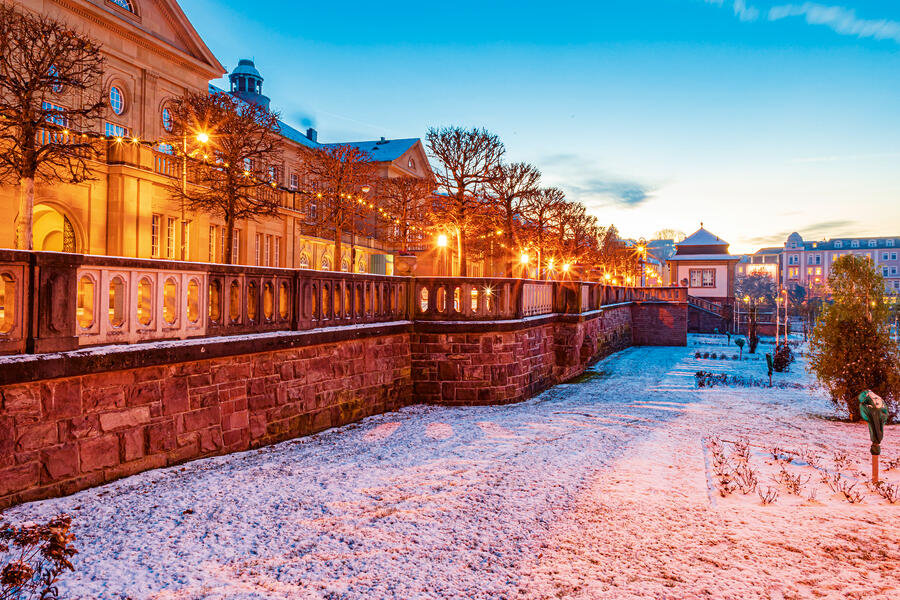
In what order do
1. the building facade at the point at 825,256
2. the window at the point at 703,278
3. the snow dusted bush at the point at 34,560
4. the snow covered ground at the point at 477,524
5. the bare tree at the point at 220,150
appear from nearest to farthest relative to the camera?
the snow dusted bush at the point at 34,560, the snow covered ground at the point at 477,524, the bare tree at the point at 220,150, the window at the point at 703,278, the building facade at the point at 825,256

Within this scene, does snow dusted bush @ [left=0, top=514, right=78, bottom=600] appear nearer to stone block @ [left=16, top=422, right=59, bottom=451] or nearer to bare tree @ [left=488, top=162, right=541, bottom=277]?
stone block @ [left=16, top=422, right=59, bottom=451]

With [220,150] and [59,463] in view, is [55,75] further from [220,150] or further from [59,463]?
[59,463]

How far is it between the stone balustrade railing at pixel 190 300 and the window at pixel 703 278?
50.0m

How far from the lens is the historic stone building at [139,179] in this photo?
18312 millimetres

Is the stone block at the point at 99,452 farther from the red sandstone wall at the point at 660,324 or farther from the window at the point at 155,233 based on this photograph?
the red sandstone wall at the point at 660,324

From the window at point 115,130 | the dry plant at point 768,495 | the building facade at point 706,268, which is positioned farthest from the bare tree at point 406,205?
the building facade at point 706,268

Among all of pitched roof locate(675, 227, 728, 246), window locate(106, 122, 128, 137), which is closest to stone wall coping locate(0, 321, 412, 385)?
window locate(106, 122, 128, 137)

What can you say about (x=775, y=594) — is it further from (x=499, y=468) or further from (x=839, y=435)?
(x=839, y=435)

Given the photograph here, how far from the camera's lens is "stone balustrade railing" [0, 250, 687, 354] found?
5.07m

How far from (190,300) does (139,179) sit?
586 inches

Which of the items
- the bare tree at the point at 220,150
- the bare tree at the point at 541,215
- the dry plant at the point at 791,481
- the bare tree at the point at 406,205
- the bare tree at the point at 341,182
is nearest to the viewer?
the dry plant at the point at 791,481

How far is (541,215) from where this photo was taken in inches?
1420

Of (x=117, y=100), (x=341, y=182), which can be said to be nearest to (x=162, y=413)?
(x=341, y=182)

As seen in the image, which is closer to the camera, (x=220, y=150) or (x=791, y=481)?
(x=791, y=481)
